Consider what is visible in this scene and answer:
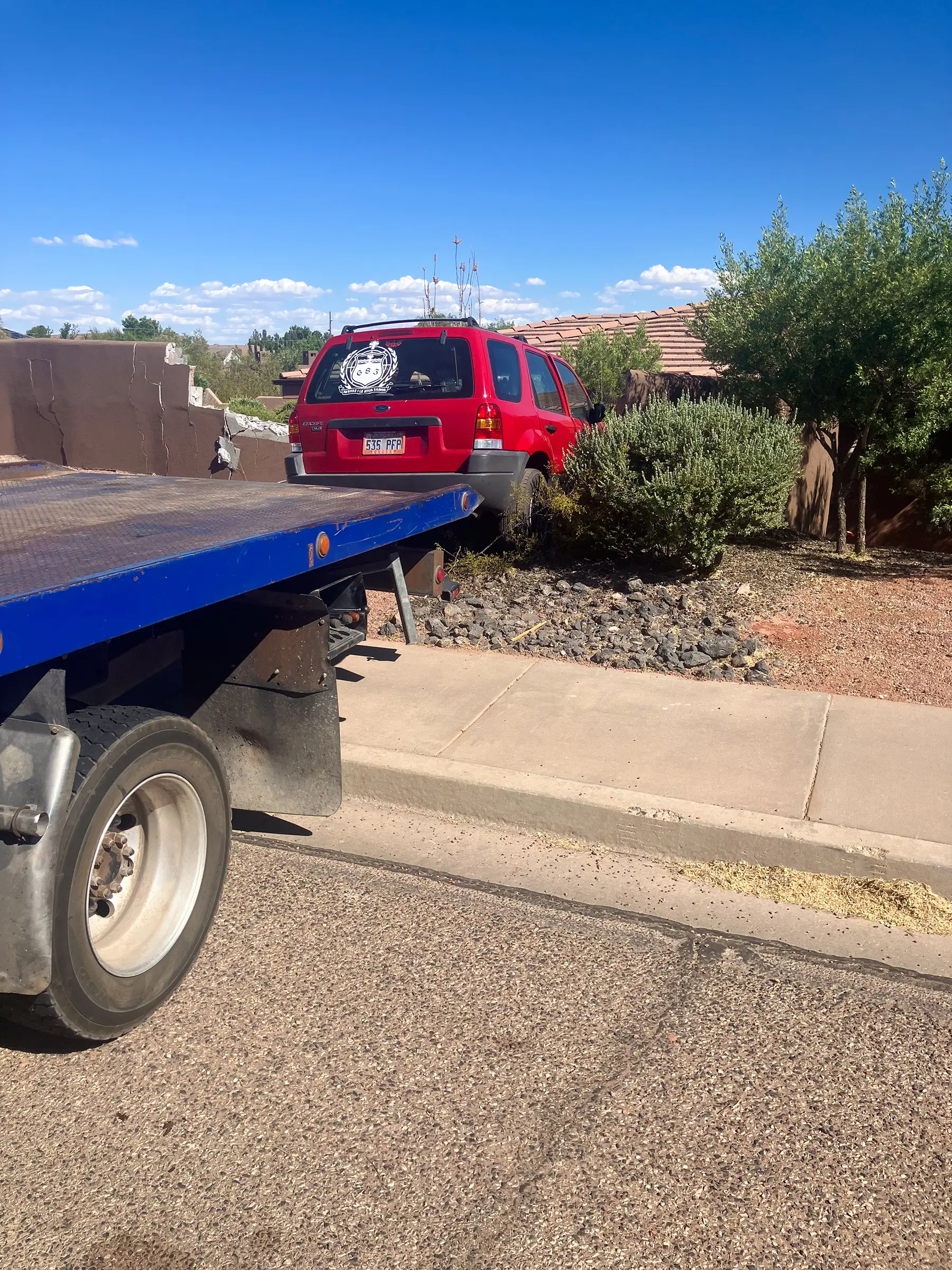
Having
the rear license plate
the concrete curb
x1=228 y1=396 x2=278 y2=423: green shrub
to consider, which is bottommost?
the concrete curb

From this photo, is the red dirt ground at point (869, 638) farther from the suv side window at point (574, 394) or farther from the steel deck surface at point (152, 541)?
the suv side window at point (574, 394)

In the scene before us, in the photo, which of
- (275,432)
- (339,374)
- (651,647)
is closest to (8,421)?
(275,432)

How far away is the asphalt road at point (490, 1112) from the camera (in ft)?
7.77

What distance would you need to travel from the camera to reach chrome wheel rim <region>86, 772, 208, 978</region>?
10.1 ft

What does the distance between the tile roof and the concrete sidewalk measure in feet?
56.3

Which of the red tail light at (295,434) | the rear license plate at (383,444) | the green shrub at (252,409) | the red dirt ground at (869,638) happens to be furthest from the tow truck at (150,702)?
the green shrub at (252,409)

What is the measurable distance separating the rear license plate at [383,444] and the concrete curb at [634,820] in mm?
3976

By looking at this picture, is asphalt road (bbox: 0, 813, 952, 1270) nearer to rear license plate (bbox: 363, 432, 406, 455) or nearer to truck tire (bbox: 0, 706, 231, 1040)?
truck tire (bbox: 0, 706, 231, 1040)

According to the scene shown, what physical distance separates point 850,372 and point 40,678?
8.89 m

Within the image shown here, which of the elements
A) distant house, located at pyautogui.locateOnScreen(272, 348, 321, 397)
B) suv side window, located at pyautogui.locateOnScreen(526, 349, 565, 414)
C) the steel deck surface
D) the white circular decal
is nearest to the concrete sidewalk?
the steel deck surface

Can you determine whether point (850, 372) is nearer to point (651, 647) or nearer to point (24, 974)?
point (651, 647)

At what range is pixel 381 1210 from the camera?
8.02 ft

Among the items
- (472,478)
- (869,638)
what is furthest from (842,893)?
(472,478)

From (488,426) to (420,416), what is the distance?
0.59m
